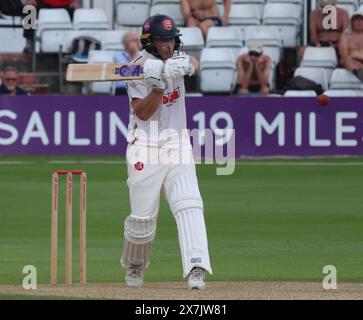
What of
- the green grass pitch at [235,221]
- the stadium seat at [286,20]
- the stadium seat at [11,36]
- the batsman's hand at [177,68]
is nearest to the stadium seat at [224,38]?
the stadium seat at [286,20]

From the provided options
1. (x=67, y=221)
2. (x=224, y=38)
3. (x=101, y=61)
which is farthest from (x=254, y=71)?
(x=67, y=221)

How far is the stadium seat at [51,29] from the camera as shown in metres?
21.8

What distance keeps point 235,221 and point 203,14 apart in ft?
29.1

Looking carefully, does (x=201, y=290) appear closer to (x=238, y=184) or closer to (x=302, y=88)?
(x=238, y=184)

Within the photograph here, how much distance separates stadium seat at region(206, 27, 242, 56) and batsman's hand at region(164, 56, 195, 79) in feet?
41.7

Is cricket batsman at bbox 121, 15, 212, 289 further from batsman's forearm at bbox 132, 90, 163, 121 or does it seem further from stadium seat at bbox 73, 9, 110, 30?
stadium seat at bbox 73, 9, 110, 30

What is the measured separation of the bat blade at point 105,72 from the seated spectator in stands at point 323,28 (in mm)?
12178

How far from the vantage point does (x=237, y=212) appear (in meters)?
14.3

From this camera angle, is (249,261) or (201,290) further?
(249,261)

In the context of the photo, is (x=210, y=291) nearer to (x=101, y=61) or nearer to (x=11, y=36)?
(x=101, y=61)
